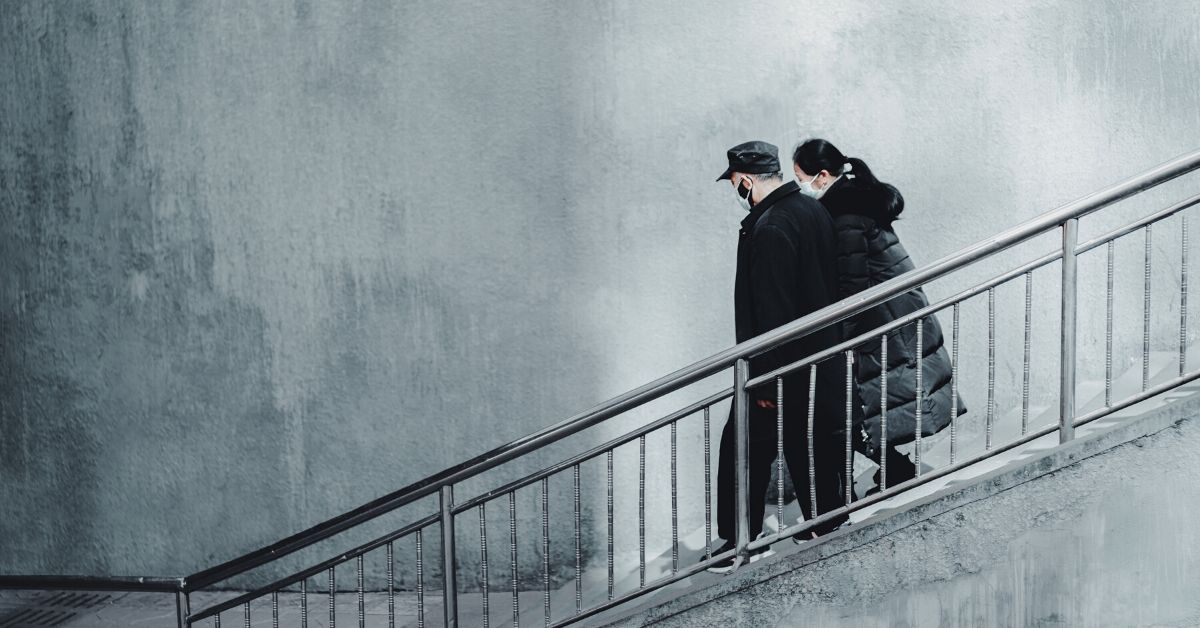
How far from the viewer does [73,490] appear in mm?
6664

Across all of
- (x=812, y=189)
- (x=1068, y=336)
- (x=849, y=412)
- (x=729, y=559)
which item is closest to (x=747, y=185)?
(x=812, y=189)

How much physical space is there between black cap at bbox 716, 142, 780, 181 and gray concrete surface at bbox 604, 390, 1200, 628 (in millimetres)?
1336

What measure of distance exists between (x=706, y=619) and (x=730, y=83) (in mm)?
2825

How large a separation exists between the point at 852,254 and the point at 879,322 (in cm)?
30

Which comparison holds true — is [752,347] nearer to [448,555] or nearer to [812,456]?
[812,456]

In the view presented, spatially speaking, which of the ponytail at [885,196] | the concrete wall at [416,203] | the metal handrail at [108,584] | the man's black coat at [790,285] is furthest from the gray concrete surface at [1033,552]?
the metal handrail at [108,584]

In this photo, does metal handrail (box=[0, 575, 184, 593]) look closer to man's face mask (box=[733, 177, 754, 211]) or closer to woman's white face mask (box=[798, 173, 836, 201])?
man's face mask (box=[733, 177, 754, 211])

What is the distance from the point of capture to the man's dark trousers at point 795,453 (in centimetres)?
412

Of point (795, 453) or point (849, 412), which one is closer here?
point (849, 412)

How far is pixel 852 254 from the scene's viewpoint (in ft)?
14.2

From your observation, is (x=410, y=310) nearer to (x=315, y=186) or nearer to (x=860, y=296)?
(x=315, y=186)

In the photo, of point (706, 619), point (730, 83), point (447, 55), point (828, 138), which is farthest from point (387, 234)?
point (706, 619)

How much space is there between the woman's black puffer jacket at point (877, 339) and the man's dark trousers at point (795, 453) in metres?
0.23

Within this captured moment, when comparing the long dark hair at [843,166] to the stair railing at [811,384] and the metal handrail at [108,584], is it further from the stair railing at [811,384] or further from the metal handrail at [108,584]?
the metal handrail at [108,584]
